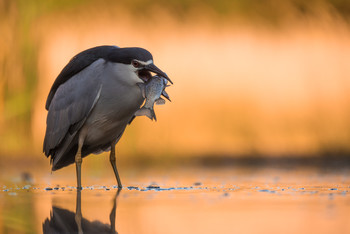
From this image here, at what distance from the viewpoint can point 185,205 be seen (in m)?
3.71

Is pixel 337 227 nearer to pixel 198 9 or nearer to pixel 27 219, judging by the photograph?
pixel 27 219

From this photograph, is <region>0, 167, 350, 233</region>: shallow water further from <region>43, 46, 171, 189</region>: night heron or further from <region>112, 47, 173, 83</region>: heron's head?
<region>112, 47, 173, 83</region>: heron's head

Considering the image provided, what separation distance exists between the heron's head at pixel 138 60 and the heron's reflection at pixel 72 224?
133 cm

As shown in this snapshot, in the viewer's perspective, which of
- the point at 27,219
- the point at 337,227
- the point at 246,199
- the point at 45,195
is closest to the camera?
the point at 337,227

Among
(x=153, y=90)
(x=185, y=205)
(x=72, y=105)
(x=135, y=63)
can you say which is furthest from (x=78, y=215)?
(x=72, y=105)

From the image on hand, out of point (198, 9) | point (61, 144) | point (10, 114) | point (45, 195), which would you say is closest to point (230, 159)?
point (198, 9)

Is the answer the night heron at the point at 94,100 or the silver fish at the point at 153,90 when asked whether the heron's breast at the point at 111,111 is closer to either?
the night heron at the point at 94,100

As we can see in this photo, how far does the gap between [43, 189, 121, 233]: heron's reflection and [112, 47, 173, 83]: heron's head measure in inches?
52.3

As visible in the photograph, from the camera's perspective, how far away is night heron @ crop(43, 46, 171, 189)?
4793 mm

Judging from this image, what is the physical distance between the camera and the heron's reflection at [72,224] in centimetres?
288

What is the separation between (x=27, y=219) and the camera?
327cm

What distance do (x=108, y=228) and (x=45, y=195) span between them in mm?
1653

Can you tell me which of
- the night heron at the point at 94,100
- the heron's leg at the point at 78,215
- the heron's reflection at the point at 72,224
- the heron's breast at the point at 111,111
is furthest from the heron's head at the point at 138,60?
the heron's reflection at the point at 72,224

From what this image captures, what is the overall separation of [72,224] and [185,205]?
0.79 m
